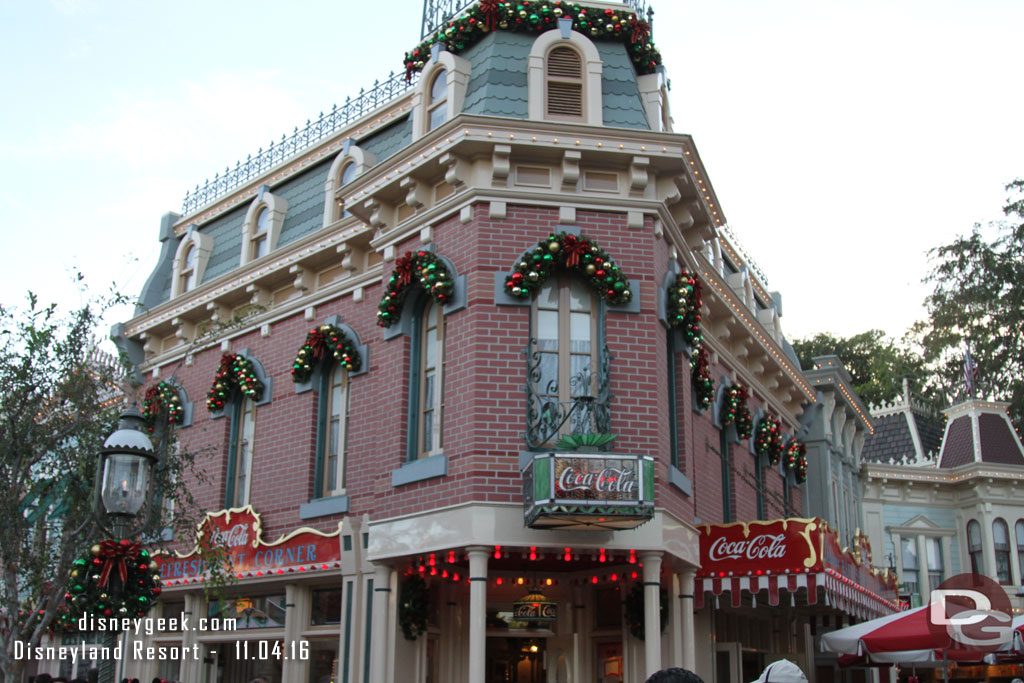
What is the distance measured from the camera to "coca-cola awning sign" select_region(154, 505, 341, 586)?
15414mm

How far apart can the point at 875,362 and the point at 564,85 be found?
30685 millimetres

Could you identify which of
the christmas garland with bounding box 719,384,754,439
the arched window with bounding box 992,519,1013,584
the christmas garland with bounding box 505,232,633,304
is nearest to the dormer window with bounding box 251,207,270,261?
the christmas garland with bounding box 505,232,633,304

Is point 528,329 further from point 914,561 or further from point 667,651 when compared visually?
point 914,561

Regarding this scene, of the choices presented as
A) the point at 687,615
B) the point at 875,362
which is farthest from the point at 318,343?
the point at 875,362

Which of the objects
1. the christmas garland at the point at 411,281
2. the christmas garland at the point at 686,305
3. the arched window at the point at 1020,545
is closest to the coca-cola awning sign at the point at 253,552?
the christmas garland at the point at 411,281

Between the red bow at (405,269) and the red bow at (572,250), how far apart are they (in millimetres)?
2157

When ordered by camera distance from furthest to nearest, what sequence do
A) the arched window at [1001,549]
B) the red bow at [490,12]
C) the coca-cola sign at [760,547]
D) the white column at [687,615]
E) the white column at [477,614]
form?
the arched window at [1001,549]
the red bow at [490,12]
the coca-cola sign at [760,547]
the white column at [687,615]
the white column at [477,614]

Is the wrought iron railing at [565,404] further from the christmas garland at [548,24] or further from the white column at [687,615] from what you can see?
the christmas garland at [548,24]

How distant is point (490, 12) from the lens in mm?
14945

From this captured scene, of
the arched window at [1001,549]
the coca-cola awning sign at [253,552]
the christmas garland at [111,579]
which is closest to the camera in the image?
the christmas garland at [111,579]

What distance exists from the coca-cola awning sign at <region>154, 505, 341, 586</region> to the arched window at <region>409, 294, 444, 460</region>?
247 cm

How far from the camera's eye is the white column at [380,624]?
43.7 feet

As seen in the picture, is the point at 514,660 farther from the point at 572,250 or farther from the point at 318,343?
the point at 572,250

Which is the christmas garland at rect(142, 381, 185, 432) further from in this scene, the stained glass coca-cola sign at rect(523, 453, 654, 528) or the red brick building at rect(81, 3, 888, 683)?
the stained glass coca-cola sign at rect(523, 453, 654, 528)
